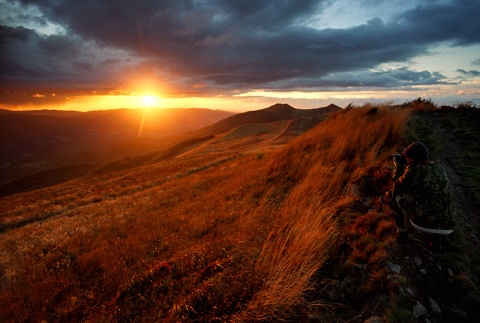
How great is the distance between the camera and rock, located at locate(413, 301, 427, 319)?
288cm

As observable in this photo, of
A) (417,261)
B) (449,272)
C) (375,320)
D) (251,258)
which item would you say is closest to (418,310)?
(375,320)

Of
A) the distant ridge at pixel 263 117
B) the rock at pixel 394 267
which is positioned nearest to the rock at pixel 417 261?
the rock at pixel 394 267

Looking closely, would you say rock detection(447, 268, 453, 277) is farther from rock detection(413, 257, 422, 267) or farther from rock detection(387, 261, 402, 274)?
rock detection(387, 261, 402, 274)

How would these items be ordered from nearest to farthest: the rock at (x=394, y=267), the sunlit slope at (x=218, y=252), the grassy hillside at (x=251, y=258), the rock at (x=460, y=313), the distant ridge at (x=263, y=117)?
1. the rock at (x=460, y=313)
2. the grassy hillside at (x=251, y=258)
3. the rock at (x=394, y=267)
4. the sunlit slope at (x=218, y=252)
5. the distant ridge at (x=263, y=117)

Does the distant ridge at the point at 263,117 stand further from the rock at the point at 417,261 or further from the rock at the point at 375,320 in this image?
the rock at the point at 375,320

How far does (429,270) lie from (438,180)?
1433mm

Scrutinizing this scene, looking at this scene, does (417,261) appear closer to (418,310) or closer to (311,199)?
(418,310)

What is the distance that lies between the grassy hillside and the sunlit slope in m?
0.03

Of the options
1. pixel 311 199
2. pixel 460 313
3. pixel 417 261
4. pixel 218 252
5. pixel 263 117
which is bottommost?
pixel 263 117

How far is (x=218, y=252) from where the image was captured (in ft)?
16.1

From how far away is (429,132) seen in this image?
10.1 metres

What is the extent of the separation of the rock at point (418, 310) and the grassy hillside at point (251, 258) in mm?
98

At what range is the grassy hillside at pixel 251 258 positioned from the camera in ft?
10.8

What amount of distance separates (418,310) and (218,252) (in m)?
3.38
